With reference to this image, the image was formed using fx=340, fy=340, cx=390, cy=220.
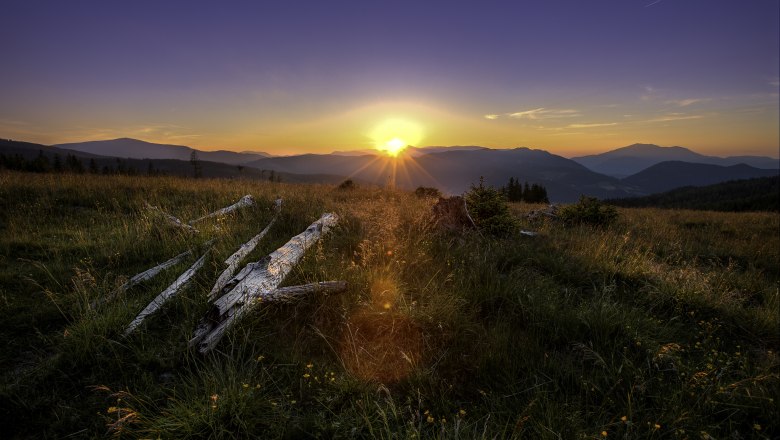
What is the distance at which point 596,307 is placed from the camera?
4180mm

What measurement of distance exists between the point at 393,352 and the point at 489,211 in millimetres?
5787

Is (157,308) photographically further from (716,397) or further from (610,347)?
(716,397)

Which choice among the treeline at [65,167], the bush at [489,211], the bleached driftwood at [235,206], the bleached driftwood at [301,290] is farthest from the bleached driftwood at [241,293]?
the treeline at [65,167]

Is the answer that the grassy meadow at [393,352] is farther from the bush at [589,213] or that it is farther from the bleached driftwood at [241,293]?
the bush at [589,213]

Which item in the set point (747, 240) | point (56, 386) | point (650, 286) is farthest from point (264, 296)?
point (747, 240)

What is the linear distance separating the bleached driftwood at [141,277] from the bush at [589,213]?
1065cm

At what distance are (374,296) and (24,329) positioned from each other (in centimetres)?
388

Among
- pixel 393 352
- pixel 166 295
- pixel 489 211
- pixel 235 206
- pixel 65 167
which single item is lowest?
pixel 393 352

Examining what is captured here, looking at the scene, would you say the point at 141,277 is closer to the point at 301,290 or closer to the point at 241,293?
the point at 241,293

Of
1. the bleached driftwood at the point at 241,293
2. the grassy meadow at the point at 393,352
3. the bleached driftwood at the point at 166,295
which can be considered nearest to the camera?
the grassy meadow at the point at 393,352

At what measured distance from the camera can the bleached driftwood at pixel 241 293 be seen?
3.35 metres

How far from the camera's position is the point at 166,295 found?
4148 millimetres

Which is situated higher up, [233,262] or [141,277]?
[233,262]

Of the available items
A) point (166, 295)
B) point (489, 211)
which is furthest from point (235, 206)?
point (489, 211)
